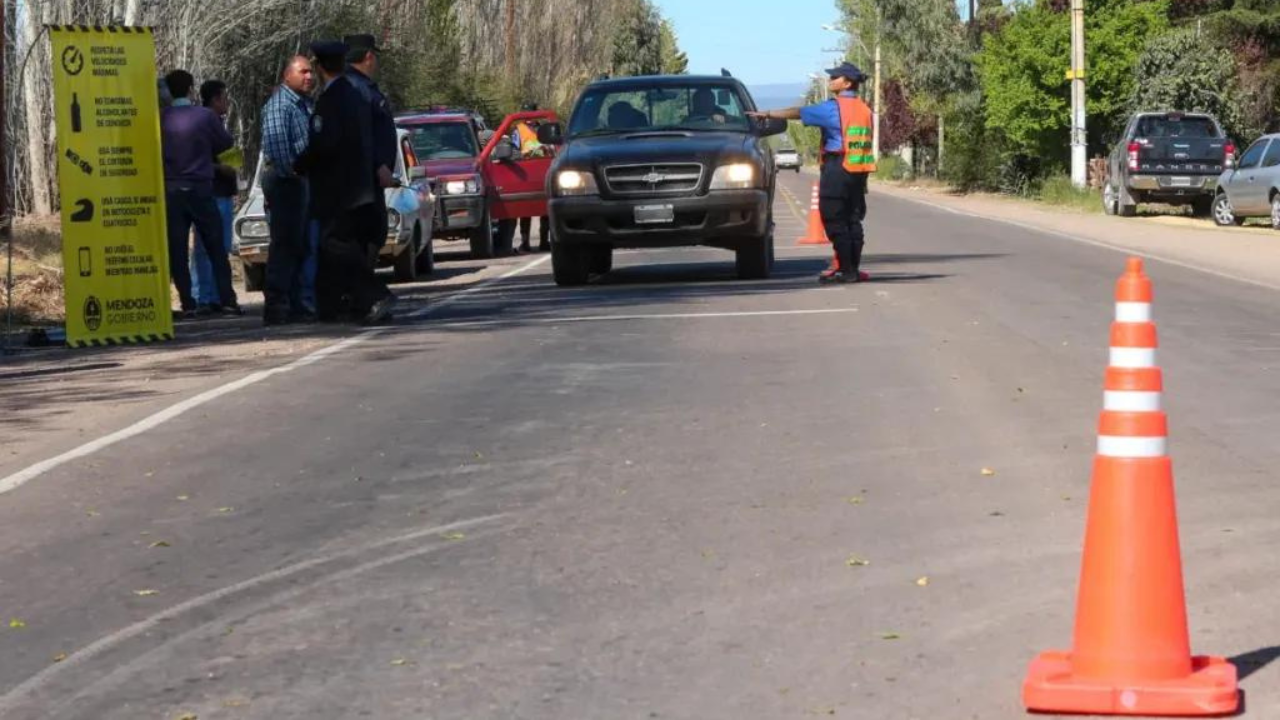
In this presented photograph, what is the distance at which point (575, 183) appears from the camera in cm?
1989

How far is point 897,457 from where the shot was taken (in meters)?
9.16

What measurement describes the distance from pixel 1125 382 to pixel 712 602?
1501 millimetres

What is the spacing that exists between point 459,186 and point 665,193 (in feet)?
23.0

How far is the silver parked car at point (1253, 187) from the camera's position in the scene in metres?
32.9

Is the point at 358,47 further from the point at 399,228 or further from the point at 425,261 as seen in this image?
the point at 425,261

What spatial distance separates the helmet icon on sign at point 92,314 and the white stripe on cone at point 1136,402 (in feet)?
36.8

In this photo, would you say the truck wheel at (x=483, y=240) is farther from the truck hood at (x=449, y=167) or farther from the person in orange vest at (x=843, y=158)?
the person in orange vest at (x=843, y=158)

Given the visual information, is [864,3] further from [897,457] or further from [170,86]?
[897,457]

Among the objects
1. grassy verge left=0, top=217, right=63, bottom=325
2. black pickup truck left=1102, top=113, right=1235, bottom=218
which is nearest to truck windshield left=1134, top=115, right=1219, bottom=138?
black pickup truck left=1102, top=113, right=1235, bottom=218

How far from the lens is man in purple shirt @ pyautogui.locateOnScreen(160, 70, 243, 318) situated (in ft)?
59.3

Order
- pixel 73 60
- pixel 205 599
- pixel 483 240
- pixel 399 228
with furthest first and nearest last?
pixel 483 240 < pixel 399 228 < pixel 73 60 < pixel 205 599

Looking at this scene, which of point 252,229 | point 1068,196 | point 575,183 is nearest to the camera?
point 575,183

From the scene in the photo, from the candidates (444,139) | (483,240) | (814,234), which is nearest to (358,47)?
(483,240)

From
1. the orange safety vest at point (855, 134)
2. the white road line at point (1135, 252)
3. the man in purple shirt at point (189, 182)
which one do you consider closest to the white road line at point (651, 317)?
the orange safety vest at point (855, 134)
